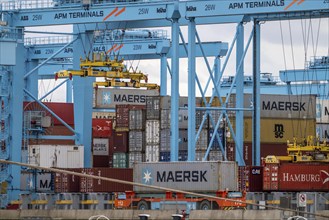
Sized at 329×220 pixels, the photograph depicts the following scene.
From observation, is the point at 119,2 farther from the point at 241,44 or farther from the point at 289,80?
the point at 289,80

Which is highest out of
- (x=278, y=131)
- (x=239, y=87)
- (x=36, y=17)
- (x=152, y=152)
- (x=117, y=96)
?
(x=36, y=17)

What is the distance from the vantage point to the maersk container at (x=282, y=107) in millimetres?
62531

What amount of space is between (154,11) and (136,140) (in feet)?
39.3

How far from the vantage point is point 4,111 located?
55625mm

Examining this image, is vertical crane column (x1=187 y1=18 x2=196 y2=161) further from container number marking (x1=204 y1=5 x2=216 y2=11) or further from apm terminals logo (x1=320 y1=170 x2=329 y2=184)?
apm terminals logo (x1=320 y1=170 x2=329 y2=184)

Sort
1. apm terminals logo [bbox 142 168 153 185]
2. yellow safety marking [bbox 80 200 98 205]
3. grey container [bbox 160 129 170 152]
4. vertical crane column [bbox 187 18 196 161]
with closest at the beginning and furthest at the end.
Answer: apm terminals logo [bbox 142 168 153 185], yellow safety marking [bbox 80 200 98 205], vertical crane column [bbox 187 18 196 161], grey container [bbox 160 129 170 152]

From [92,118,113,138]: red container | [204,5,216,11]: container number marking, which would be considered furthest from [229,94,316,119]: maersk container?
[204,5,216,11]: container number marking

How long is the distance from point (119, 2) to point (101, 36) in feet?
46.9

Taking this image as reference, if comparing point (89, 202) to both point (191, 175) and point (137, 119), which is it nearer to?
point (191, 175)

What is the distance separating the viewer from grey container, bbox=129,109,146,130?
2422 inches

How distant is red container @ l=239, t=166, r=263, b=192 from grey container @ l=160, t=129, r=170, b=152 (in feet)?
32.8

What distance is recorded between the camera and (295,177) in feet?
160

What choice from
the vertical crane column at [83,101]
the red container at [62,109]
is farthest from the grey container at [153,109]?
the red container at [62,109]

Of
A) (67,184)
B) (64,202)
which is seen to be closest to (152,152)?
(67,184)
